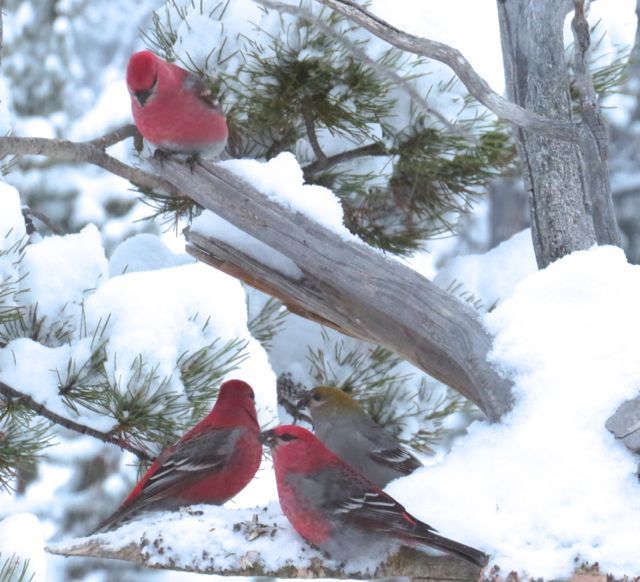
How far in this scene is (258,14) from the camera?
226 centimetres

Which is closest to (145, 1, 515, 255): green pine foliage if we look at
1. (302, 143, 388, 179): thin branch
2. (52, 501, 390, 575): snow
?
(302, 143, 388, 179): thin branch

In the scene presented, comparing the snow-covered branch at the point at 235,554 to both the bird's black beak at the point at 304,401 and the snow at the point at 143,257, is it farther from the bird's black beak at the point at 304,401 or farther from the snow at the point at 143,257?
the snow at the point at 143,257

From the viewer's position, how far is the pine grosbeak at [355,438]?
2105mm

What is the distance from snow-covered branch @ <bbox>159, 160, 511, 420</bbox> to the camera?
165 cm

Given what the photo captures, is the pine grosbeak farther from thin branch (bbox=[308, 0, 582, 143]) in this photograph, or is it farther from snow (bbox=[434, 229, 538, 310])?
thin branch (bbox=[308, 0, 582, 143])

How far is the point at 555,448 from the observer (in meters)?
1.41

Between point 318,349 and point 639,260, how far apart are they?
3457mm

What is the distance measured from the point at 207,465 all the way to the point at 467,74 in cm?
80

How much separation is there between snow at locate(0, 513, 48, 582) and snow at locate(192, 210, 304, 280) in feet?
2.76

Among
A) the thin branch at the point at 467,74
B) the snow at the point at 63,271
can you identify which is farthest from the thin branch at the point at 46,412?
the thin branch at the point at 467,74

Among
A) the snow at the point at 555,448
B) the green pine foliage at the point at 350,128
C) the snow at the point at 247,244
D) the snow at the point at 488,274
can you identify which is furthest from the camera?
the snow at the point at 488,274

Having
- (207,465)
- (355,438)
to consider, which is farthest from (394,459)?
(207,465)

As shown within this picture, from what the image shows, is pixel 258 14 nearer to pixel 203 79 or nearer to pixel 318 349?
pixel 203 79

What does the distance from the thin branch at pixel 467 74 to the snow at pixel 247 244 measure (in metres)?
0.42
